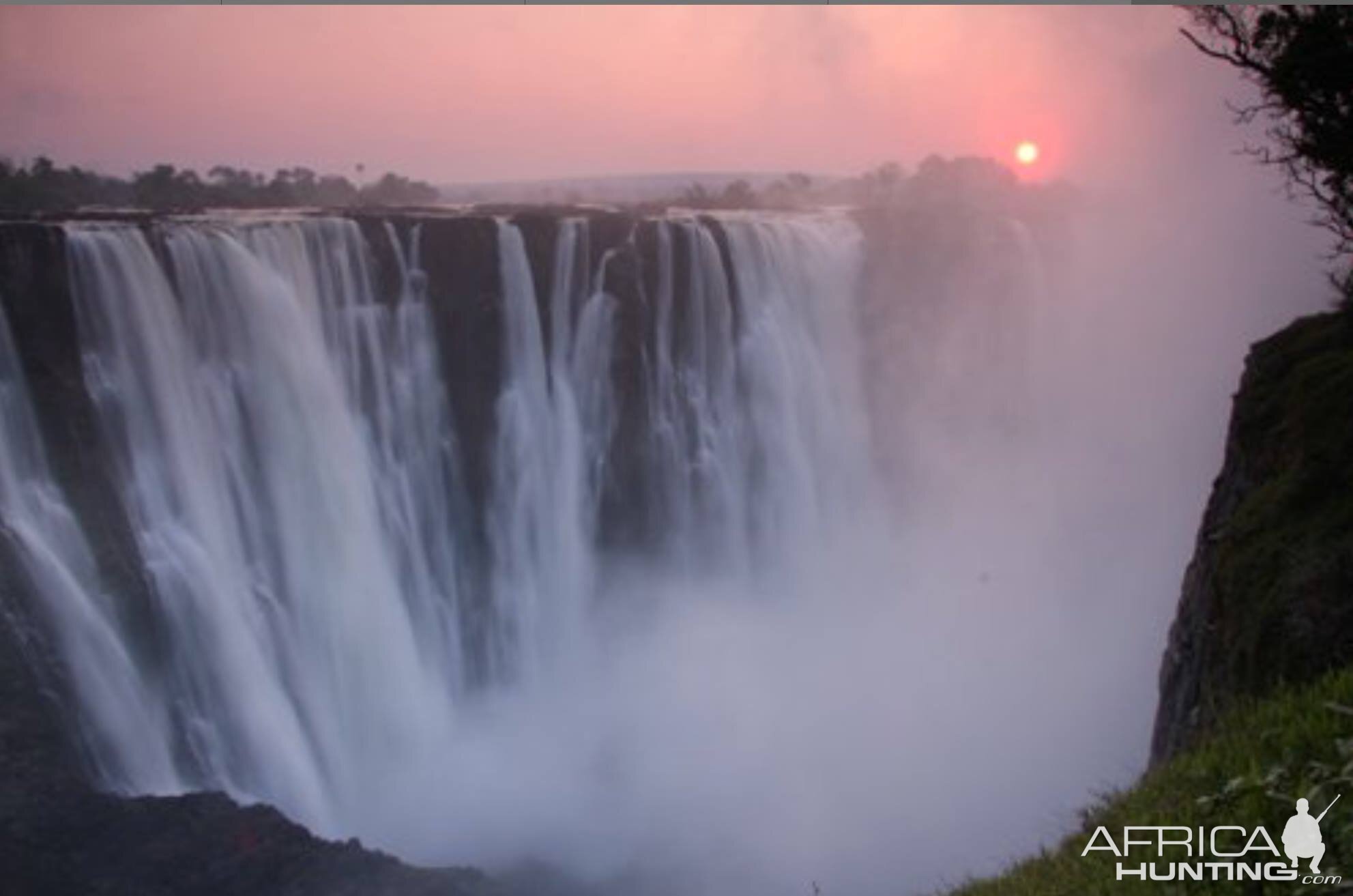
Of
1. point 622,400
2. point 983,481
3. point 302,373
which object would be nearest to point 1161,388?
point 983,481

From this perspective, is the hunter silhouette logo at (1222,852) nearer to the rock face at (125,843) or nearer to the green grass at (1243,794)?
the green grass at (1243,794)

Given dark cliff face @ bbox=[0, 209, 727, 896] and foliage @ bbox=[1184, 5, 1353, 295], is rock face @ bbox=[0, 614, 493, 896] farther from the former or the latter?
foliage @ bbox=[1184, 5, 1353, 295]

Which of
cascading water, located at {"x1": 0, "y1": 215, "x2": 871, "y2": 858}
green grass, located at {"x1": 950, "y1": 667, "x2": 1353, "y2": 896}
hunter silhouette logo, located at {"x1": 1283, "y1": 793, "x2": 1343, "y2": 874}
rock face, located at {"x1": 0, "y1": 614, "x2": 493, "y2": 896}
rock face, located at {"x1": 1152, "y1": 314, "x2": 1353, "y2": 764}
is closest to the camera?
hunter silhouette logo, located at {"x1": 1283, "y1": 793, "x2": 1343, "y2": 874}

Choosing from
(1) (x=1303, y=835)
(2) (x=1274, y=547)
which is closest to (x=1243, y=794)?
(1) (x=1303, y=835)

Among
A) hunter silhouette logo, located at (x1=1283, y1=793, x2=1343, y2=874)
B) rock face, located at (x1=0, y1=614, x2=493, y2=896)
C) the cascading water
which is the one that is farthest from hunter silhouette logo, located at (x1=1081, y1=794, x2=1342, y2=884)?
the cascading water

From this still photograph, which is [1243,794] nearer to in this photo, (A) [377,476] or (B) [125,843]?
(B) [125,843]

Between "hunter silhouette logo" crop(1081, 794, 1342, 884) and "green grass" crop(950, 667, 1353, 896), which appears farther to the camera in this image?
"green grass" crop(950, 667, 1353, 896)
